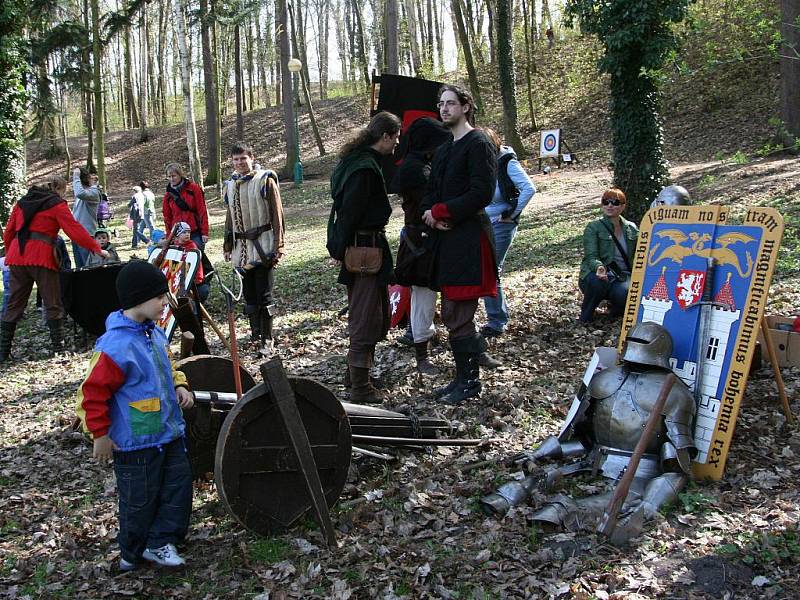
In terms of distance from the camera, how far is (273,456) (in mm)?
4020

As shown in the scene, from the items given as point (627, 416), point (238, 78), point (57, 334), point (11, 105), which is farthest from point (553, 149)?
point (627, 416)

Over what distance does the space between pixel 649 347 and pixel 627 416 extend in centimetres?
46

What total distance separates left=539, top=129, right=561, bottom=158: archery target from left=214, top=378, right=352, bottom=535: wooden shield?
20.4 m

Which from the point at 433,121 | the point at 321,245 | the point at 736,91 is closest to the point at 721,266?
the point at 433,121

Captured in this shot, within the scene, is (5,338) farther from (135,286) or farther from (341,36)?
(341,36)

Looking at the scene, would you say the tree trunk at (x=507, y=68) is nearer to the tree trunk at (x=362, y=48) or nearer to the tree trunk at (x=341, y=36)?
the tree trunk at (x=362, y=48)

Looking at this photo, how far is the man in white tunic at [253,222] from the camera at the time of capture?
25.7 ft

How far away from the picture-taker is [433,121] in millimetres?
6273

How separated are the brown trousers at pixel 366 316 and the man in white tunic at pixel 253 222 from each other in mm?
2264

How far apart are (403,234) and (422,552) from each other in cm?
302

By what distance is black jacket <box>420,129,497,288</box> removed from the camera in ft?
17.9

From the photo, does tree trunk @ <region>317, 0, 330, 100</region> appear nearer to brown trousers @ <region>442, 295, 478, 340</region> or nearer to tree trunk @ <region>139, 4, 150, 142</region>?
tree trunk @ <region>139, 4, 150, 142</region>

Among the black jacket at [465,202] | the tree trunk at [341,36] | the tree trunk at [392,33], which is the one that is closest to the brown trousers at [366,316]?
the black jacket at [465,202]

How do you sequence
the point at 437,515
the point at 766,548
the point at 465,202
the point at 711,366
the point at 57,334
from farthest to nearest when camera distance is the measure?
the point at 57,334, the point at 465,202, the point at 711,366, the point at 437,515, the point at 766,548
